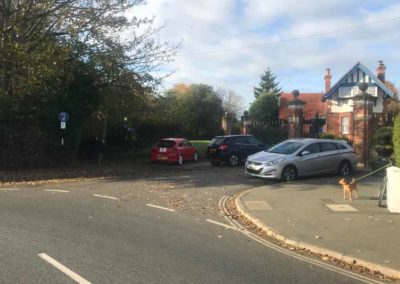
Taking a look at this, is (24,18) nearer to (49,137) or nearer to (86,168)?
(49,137)

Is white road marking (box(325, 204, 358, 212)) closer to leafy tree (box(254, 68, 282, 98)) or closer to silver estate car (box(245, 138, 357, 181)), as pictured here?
silver estate car (box(245, 138, 357, 181))

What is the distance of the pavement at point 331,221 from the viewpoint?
7766 millimetres

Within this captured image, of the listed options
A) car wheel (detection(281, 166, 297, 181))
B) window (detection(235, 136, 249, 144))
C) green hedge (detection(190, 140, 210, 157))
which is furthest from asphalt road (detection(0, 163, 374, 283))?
green hedge (detection(190, 140, 210, 157))

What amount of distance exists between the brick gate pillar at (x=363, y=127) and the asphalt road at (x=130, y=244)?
421 inches

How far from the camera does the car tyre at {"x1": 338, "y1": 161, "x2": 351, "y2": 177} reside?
19.5 metres

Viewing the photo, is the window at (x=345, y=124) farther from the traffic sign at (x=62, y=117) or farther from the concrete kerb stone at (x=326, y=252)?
the concrete kerb stone at (x=326, y=252)

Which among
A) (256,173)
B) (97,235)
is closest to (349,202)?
(256,173)

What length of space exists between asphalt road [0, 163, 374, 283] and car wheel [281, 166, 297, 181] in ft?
13.5

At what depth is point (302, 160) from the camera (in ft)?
60.1

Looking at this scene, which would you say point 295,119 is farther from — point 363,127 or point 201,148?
point 201,148

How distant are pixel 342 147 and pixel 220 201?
26.2 ft

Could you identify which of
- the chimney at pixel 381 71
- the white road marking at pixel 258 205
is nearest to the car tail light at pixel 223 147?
the white road marking at pixel 258 205

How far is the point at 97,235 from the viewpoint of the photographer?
8.71m

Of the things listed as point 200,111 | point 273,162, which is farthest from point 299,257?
point 200,111
